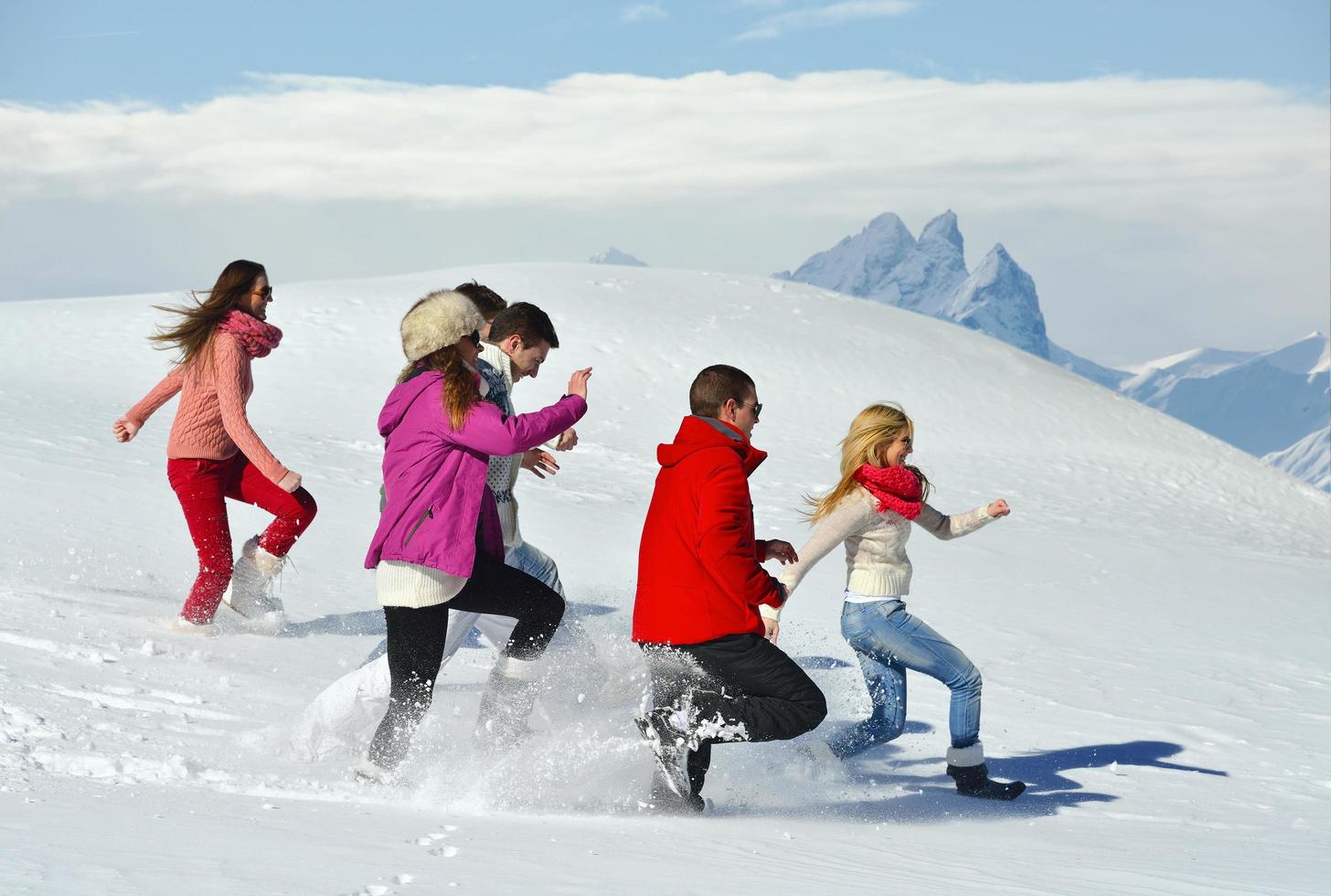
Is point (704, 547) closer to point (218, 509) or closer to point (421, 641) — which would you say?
point (421, 641)

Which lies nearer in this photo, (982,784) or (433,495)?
(433,495)

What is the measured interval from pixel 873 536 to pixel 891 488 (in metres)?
0.22

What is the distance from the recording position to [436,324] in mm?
4375

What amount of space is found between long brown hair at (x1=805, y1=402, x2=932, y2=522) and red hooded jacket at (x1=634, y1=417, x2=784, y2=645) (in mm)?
892

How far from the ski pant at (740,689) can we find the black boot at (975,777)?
1181 mm

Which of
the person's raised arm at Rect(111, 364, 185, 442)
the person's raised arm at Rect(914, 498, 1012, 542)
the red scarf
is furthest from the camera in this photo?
the person's raised arm at Rect(111, 364, 185, 442)

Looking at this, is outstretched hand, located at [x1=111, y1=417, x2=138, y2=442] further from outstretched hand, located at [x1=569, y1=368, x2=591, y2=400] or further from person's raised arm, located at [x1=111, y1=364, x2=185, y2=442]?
outstretched hand, located at [x1=569, y1=368, x2=591, y2=400]

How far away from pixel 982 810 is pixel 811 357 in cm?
2340

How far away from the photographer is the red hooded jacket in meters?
4.32

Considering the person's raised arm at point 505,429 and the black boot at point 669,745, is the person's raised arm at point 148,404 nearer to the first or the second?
the person's raised arm at point 505,429

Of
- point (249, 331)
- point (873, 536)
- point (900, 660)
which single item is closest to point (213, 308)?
point (249, 331)

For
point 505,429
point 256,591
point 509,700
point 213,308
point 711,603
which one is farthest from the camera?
point 256,591

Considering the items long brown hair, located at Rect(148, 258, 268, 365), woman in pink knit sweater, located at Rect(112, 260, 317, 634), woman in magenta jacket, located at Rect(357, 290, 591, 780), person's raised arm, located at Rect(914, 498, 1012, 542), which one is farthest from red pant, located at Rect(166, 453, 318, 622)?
person's raised arm, located at Rect(914, 498, 1012, 542)

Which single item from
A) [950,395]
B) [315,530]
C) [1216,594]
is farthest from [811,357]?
[315,530]
